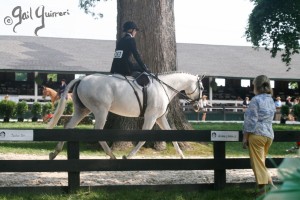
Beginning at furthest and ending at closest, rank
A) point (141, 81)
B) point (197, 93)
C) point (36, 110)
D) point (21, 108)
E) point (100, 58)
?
1. point (100, 58)
2. point (36, 110)
3. point (21, 108)
4. point (197, 93)
5. point (141, 81)

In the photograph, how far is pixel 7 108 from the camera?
29.5 metres

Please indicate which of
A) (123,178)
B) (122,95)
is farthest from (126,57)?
(123,178)

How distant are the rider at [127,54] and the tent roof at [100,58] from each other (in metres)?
30.6

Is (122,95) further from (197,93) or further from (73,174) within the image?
(73,174)

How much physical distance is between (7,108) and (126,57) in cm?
2097

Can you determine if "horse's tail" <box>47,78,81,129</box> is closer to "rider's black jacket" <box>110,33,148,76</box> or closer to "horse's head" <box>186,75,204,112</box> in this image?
"rider's black jacket" <box>110,33,148,76</box>

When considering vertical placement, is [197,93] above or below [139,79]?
below

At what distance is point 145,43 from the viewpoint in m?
13.7

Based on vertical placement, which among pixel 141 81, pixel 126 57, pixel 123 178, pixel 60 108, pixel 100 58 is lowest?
pixel 123 178

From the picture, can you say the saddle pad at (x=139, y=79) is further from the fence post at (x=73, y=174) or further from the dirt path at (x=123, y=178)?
the fence post at (x=73, y=174)

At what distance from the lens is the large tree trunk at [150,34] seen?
13.7 m

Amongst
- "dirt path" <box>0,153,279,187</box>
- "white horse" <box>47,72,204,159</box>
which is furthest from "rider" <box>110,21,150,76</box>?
"dirt path" <box>0,153,279,187</box>

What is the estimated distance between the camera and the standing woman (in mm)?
6664

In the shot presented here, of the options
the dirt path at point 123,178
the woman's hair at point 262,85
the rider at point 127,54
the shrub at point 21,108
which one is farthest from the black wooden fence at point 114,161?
the shrub at point 21,108
